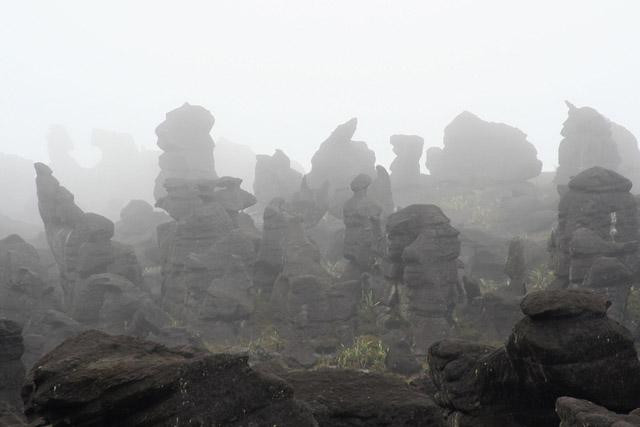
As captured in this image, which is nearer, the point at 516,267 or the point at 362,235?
the point at 516,267

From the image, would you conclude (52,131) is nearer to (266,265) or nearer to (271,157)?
(271,157)

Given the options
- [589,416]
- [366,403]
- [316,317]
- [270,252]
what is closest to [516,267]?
[316,317]

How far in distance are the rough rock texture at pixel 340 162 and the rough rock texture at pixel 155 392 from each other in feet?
140

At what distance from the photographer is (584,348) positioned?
380 inches

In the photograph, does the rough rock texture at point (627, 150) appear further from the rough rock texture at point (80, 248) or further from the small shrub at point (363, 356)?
the rough rock texture at point (80, 248)

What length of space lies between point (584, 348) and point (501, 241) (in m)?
25.6

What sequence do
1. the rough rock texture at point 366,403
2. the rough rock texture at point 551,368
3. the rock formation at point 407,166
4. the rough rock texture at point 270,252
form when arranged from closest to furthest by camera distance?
the rough rock texture at point 366,403 < the rough rock texture at point 551,368 < the rough rock texture at point 270,252 < the rock formation at point 407,166

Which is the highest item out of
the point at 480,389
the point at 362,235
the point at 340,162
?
the point at 340,162

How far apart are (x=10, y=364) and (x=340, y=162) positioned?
40.2 metres

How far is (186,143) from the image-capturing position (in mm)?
56031

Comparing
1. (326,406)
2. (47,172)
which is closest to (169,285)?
(47,172)

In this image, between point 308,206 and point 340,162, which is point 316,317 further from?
point 340,162

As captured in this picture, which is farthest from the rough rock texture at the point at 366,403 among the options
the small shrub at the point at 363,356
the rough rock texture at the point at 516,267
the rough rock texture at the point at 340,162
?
the rough rock texture at the point at 340,162

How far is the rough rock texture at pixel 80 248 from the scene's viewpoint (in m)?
31.5
